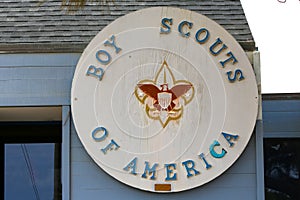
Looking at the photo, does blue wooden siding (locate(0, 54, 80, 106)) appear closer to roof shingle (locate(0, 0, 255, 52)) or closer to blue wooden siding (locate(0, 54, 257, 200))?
blue wooden siding (locate(0, 54, 257, 200))

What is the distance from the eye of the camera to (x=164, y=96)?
6.62m

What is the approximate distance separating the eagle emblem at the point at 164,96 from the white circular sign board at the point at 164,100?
0.03ft

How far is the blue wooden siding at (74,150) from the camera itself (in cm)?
664

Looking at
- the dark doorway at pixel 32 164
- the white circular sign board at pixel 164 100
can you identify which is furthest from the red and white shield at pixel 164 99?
the dark doorway at pixel 32 164

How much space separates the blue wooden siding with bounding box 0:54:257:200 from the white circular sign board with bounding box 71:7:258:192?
0.50ft

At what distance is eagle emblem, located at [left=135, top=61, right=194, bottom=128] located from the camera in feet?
21.7

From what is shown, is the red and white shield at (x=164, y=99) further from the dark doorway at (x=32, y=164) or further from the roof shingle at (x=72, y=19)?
the dark doorway at (x=32, y=164)

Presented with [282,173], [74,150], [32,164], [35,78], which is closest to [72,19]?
[35,78]

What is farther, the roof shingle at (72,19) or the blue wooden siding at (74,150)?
the roof shingle at (72,19)

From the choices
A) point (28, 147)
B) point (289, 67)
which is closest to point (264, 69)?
point (289, 67)

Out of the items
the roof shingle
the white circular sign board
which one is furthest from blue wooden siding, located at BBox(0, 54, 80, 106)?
the roof shingle

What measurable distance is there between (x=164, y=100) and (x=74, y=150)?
3.66ft

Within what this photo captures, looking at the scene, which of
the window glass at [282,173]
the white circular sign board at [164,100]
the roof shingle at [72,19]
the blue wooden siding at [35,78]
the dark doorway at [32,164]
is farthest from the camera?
the dark doorway at [32,164]

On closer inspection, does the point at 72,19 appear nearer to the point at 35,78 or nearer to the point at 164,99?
the point at 35,78
